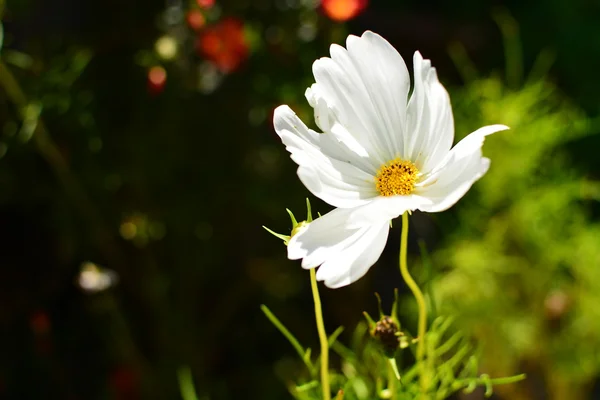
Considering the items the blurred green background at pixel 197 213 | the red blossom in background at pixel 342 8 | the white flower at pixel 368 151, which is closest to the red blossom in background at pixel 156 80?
the blurred green background at pixel 197 213

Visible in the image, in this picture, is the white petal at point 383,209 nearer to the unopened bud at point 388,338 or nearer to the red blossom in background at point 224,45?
the unopened bud at point 388,338

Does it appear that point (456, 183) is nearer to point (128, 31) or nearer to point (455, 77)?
point (128, 31)

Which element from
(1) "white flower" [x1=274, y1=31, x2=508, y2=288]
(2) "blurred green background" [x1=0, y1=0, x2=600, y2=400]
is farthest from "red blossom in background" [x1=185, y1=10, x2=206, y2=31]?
(1) "white flower" [x1=274, y1=31, x2=508, y2=288]

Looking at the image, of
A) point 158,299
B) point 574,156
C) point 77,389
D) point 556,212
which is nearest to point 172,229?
point 158,299

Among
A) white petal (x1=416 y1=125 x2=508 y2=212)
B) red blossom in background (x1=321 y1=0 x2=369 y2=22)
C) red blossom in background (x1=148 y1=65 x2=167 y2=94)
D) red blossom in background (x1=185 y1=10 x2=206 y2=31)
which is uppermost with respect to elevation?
white petal (x1=416 y1=125 x2=508 y2=212)

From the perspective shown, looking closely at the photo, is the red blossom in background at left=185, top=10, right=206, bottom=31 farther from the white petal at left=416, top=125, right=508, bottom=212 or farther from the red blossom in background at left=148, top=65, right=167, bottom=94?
the white petal at left=416, top=125, right=508, bottom=212

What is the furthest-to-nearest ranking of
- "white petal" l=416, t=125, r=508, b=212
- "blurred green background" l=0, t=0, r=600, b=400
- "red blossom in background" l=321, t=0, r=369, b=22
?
1. "blurred green background" l=0, t=0, r=600, b=400
2. "red blossom in background" l=321, t=0, r=369, b=22
3. "white petal" l=416, t=125, r=508, b=212
